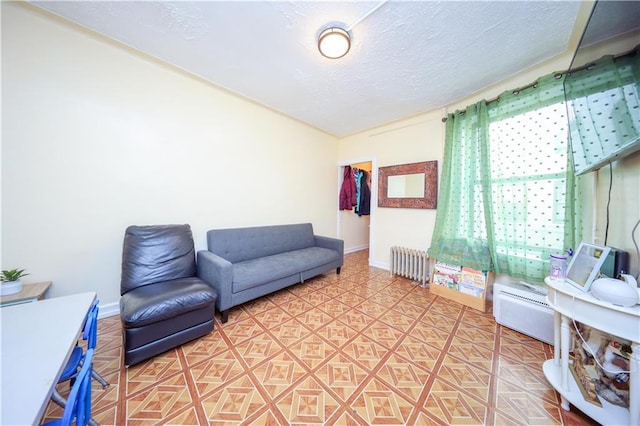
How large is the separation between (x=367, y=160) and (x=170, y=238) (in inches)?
133

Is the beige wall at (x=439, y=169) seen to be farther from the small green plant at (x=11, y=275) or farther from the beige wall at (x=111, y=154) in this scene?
the small green plant at (x=11, y=275)

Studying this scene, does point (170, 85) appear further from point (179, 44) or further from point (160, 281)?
point (160, 281)

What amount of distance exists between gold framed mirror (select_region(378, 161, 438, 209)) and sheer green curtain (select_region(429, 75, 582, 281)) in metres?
0.25

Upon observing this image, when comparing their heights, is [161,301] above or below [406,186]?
below

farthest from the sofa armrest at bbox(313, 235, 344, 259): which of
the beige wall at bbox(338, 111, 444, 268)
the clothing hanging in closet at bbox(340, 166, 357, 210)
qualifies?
the clothing hanging in closet at bbox(340, 166, 357, 210)

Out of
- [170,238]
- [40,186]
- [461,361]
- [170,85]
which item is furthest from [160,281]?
[461,361]

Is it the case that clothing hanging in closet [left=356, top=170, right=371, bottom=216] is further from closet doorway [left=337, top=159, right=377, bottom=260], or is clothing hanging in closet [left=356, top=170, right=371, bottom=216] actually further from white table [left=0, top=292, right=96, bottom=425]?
white table [left=0, top=292, right=96, bottom=425]

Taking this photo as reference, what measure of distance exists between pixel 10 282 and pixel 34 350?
153 cm

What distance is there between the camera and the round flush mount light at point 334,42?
1.70 meters

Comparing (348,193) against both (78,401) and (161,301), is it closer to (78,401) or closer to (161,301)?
(161,301)

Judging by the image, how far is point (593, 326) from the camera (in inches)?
42.8

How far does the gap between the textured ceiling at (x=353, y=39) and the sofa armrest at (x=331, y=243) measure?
2.21 meters

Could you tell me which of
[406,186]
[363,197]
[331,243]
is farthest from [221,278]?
[363,197]

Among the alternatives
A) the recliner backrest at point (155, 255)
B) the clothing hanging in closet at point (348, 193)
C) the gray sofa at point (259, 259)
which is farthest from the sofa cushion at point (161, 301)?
the clothing hanging in closet at point (348, 193)
